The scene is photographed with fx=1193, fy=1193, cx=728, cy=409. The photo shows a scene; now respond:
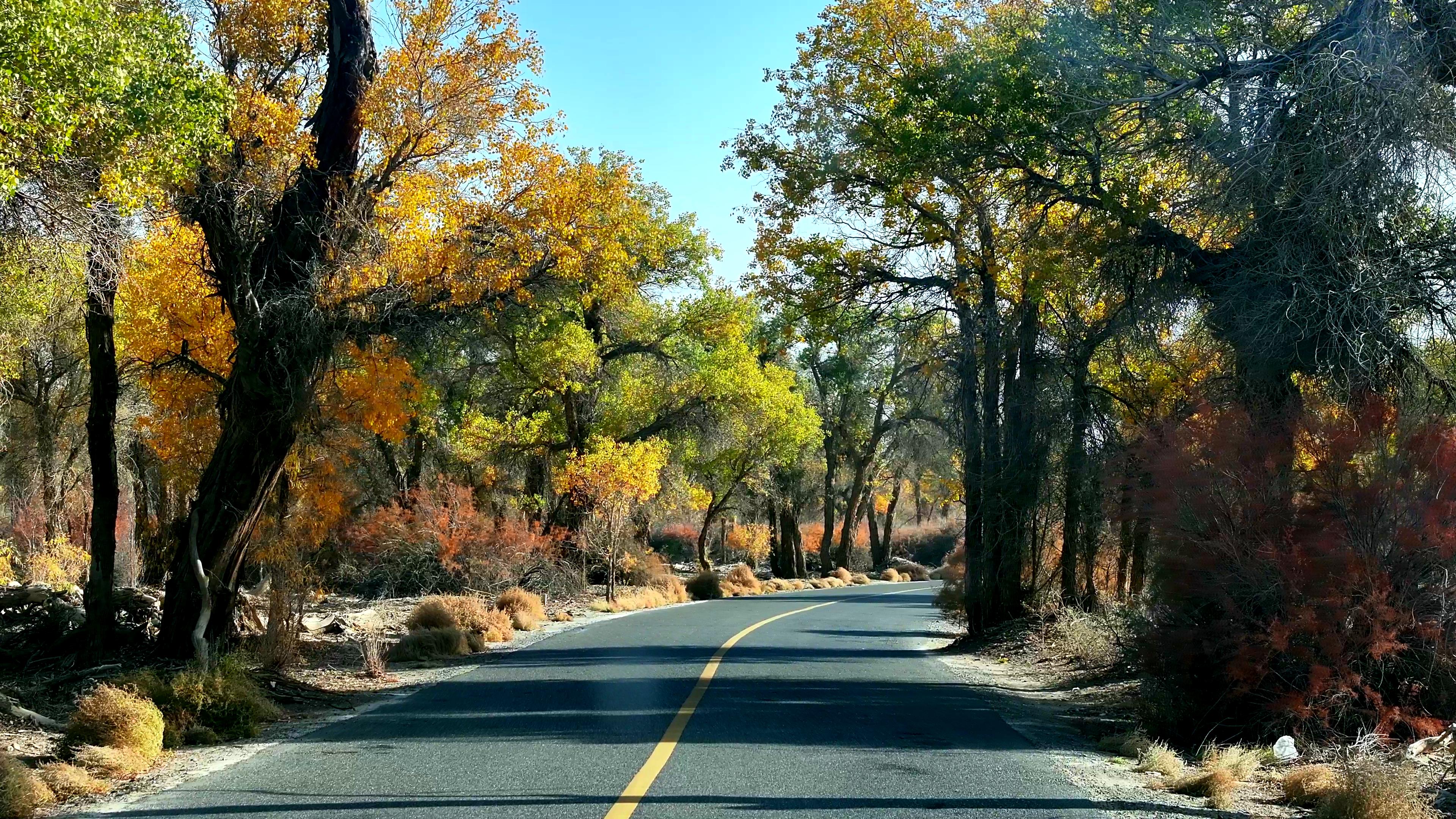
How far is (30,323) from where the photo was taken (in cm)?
1777

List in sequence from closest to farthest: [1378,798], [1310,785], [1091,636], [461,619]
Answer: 1. [1378,798]
2. [1310,785]
3. [1091,636]
4. [461,619]

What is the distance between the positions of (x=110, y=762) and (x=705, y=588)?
31181 mm

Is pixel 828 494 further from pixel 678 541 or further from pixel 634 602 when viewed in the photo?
pixel 634 602

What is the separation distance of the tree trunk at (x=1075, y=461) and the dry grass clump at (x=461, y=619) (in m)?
9.32

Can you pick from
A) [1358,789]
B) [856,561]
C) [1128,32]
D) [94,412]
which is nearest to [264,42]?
[94,412]

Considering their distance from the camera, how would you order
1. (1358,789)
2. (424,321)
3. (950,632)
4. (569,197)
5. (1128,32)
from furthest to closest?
1. (950,632)
2. (569,197)
3. (424,321)
4. (1128,32)
5. (1358,789)

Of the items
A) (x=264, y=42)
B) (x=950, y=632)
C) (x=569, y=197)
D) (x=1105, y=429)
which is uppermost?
(x=264, y=42)

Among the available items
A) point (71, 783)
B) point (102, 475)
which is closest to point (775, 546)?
point (102, 475)

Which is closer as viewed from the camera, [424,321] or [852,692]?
[852,692]

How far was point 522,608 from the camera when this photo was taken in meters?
23.7

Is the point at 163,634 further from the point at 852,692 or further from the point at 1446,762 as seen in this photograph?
the point at 1446,762

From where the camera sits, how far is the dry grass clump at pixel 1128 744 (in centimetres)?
971

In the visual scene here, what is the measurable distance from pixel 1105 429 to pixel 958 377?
2712 mm

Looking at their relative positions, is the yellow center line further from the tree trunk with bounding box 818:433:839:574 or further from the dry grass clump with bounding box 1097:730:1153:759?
the tree trunk with bounding box 818:433:839:574
